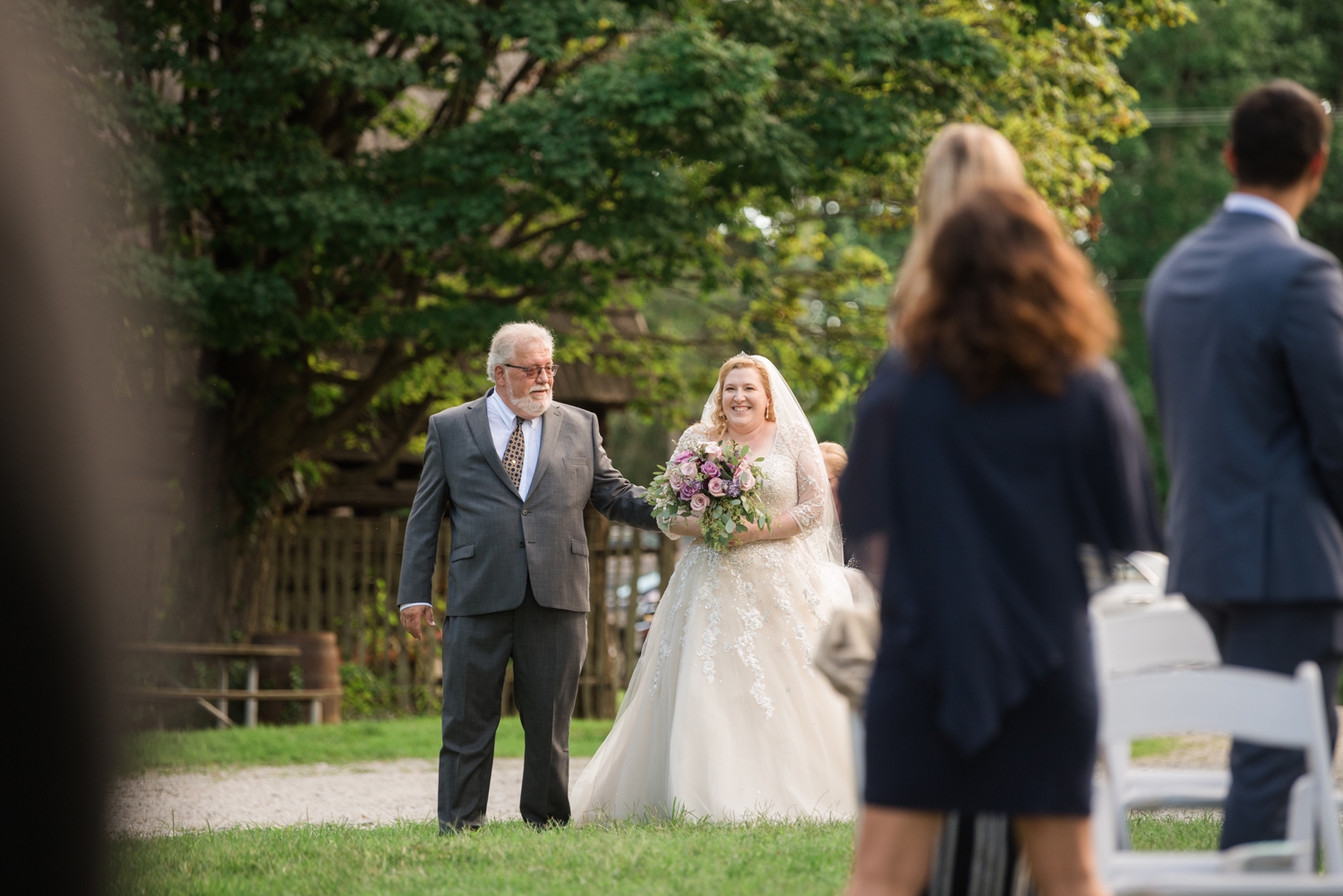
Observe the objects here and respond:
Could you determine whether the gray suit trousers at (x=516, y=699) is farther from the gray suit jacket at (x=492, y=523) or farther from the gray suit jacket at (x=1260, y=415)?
the gray suit jacket at (x=1260, y=415)

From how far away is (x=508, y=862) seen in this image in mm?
5332

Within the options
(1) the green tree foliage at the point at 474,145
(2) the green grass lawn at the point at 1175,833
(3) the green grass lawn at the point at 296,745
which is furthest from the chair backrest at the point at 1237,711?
(3) the green grass lawn at the point at 296,745

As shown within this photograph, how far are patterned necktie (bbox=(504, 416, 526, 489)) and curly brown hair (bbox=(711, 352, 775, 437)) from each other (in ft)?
3.94

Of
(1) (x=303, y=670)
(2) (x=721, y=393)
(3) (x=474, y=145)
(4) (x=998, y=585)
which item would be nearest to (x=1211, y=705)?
(4) (x=998, y=585)

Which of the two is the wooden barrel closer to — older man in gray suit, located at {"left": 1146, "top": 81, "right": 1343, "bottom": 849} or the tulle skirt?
the tulle skirt

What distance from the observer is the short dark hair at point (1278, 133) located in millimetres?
3748

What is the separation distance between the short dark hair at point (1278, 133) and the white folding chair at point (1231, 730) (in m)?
1.45

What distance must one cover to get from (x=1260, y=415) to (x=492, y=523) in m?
3.98

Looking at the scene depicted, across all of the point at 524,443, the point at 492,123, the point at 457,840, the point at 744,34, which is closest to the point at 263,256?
the point at 492,123

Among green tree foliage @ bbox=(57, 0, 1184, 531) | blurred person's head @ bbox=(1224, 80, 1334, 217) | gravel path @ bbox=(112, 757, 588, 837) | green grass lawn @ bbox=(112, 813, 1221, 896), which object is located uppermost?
green tree foliage @ bbox=(57, 0, 1184, 531)

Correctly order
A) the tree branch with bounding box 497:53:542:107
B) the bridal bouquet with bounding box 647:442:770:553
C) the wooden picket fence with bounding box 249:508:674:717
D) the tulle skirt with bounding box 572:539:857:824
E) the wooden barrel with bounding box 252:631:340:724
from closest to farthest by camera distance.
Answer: the tulle skirt with bounding box 572:539:857:824 → the bridal bouquet with bounding box 647:442:770:553 → the tree branch with bounding box 497:53:542:107 → the wooden barrel with bounding box 252:631:340:724 → the wooden picket fence with bounding box 249:508:674:717

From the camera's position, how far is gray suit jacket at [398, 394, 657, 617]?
22.0 ft

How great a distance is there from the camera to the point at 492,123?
11.3m

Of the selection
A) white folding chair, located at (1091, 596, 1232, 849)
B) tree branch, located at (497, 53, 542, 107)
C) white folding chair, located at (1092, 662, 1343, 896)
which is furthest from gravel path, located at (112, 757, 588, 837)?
tree branch, located at (497, 53, 542, 107)
